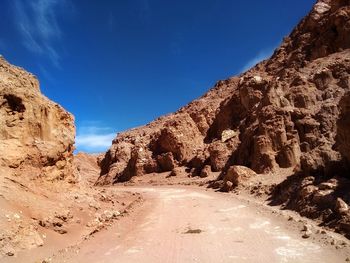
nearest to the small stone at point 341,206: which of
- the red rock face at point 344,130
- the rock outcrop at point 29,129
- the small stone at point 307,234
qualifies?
the small stone at point 307,234

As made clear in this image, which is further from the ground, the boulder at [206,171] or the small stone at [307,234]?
the boulder at [206,171]

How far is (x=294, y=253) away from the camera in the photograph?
8.39 m

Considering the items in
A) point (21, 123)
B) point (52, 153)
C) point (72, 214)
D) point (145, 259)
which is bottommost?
point (145, 259)

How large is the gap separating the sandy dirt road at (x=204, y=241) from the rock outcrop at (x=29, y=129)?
143 inches

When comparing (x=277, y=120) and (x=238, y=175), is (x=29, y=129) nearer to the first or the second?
(x=238, y=175)

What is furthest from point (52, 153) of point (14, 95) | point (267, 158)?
point (267, 158)

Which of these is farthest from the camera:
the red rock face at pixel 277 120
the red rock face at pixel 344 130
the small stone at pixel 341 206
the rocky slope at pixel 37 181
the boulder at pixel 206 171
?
the boulder at pixel 206 171

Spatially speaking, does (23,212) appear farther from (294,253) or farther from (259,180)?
(259,180)

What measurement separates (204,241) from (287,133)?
1522 cm

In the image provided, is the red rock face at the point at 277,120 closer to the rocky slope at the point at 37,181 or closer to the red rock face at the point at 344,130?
the red rock face at the point at 344,130

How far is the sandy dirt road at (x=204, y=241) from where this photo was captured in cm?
845

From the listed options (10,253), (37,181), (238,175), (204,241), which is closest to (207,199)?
(238,175)

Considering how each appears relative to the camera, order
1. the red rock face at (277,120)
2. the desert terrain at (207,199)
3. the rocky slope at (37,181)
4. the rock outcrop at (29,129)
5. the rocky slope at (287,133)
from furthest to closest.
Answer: the red rock face at (277,120) < the rocky slope at (287,133) < the rock outcrop at (29,129) < the rocky slope at (37,181) < the desert terrain at (207,199)

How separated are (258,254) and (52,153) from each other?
885 centimetres
